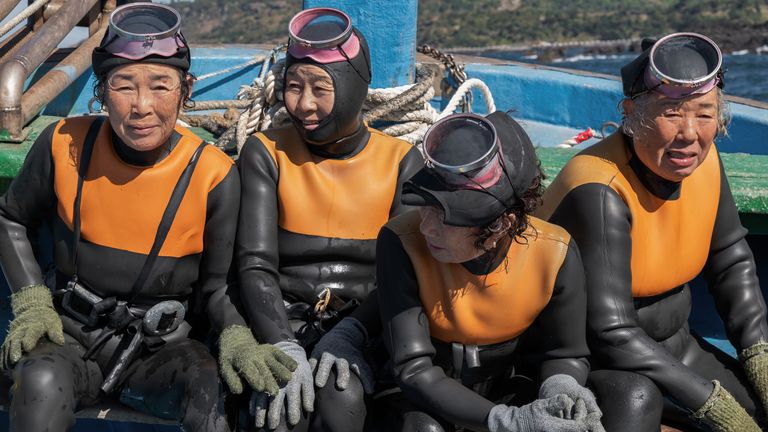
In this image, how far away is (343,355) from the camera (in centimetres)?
296

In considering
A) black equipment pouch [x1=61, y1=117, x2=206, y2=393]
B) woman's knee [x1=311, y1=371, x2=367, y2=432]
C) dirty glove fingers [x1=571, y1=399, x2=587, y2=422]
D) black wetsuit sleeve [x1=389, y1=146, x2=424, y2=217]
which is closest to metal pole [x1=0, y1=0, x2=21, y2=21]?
black equipment pouch [x1=61, y1=117, x2=206, y2=393]

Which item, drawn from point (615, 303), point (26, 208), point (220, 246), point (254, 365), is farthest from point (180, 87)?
point (615, 303)

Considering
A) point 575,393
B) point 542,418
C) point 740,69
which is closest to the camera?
point 542,418

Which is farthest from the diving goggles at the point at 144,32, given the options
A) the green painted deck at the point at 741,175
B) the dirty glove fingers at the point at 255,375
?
the dirty glove fingers at the point at 255,375

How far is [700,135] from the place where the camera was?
9.72 feet

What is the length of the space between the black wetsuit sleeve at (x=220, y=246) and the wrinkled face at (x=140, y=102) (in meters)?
0.24

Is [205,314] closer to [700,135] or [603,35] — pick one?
[700,135]

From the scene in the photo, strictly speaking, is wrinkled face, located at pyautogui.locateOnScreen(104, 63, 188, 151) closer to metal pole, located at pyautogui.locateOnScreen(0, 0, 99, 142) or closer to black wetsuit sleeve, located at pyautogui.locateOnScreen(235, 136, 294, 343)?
black wetsuit sleeve, located at pyautogui.locateOnScreen(235, 136, 294, 343)

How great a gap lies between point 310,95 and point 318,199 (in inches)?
12.4

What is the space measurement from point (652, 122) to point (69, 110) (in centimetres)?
305

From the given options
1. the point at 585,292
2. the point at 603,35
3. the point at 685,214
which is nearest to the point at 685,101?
the point at 685,214

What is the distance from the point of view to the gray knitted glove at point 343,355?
9.48 ft

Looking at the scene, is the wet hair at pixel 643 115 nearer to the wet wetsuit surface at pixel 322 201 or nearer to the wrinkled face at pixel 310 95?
the wet wetsuit surface at pixel 322 201

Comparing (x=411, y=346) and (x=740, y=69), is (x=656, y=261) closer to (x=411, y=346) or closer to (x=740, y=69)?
(x=411, y=346)
